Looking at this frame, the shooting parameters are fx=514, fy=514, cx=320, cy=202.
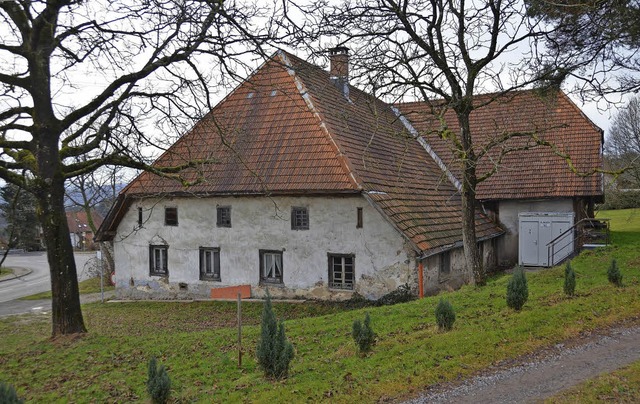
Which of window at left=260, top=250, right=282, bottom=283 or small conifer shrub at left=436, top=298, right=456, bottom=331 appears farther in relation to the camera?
window at left=260, top=250, right=282, bottom=283

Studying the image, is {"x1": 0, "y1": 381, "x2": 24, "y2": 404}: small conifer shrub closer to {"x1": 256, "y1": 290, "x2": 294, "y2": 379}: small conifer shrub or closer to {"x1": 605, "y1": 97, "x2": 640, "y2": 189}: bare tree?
{"x1": 256, "y1": 290, "x2": 294, "y2": 379}: small conifer shrub

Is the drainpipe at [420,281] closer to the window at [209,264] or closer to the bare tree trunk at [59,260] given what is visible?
the window at [209,264]

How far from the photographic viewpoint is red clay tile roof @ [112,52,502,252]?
15.3m

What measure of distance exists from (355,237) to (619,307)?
25.1 ft

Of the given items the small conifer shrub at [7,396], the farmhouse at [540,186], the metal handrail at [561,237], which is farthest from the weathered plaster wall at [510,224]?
the small conifer shrub at [7,396]

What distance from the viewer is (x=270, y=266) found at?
1680cm

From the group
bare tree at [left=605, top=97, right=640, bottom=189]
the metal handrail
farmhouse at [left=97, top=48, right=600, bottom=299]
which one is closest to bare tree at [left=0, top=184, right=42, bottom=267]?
farmhouse at [left=97, top=48, right=600, bottom=299]

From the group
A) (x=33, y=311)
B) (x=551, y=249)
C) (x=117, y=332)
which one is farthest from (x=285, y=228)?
(x=33, y=311)

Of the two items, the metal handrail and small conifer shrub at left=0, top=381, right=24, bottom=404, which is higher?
the metal handrail

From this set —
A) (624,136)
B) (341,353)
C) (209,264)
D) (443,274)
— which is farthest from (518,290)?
(624,136)

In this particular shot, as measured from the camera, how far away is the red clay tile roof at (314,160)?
50.3ft

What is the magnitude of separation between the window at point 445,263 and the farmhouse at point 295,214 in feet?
0.21

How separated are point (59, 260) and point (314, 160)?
8258mm

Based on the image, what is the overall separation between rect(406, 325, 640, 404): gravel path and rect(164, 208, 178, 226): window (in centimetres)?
1361
